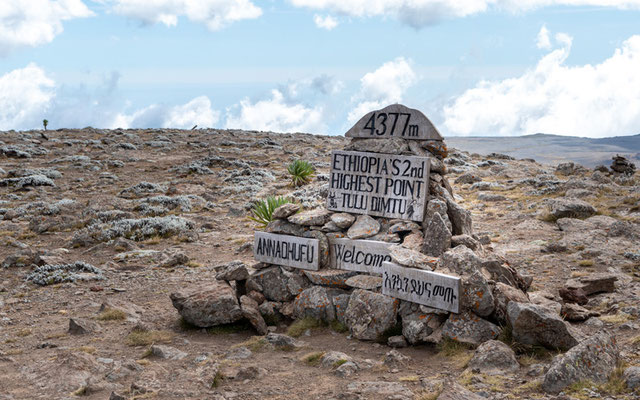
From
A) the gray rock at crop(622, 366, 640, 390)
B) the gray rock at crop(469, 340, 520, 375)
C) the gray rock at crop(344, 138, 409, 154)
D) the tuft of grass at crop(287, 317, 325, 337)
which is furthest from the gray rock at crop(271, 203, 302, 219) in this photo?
the gray rock at crop(622, 366, 640, 390)

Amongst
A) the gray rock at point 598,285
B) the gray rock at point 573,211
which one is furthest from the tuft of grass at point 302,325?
the gray rock at point 573,211

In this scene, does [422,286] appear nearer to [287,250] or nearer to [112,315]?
[287,250]

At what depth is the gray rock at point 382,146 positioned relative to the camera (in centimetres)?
1029

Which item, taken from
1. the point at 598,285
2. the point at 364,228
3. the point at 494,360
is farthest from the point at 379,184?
the point at 598,285

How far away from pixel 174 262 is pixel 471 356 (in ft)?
28.4

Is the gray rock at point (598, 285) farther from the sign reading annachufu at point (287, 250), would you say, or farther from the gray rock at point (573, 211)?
the gray rock at point (573, 211)

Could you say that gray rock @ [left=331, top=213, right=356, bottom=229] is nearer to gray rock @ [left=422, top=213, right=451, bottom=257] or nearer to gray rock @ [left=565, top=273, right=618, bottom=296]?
gray rock @ [left=422, top=213, right=451, bottom=257]

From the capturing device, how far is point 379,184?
34.0 ft

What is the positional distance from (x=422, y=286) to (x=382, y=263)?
99cm

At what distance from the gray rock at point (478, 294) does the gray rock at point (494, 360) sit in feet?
2.54

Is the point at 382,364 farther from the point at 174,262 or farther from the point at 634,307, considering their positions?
the point at 174,262

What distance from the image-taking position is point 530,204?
1997cm

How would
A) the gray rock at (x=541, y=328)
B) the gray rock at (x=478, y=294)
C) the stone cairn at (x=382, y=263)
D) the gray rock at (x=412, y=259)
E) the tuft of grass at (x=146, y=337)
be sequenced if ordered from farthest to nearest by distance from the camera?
the tuft of grass at (x=146, y=337) < the gray rock at (x=412, y=259) < the stone cairn at (x=382, y=263) < the gray rock at (x=478, y=294) < the gray rock at (x=541, y=328)

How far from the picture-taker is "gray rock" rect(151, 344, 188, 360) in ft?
28.3
